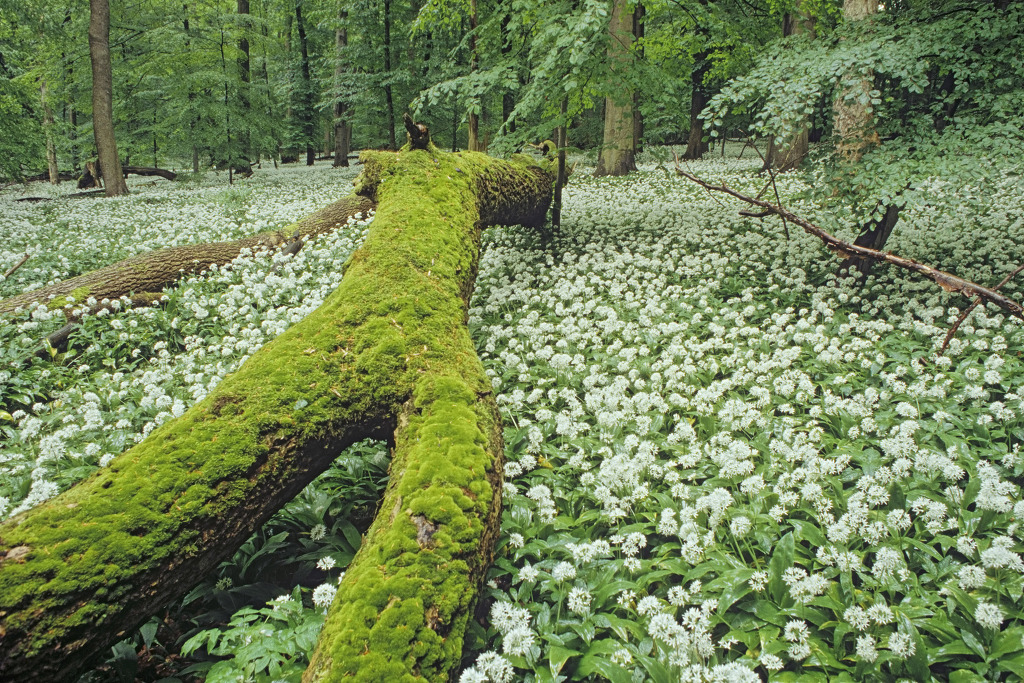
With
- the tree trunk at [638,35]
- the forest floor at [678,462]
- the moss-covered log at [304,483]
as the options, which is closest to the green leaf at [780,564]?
the forest floor at [678,462]

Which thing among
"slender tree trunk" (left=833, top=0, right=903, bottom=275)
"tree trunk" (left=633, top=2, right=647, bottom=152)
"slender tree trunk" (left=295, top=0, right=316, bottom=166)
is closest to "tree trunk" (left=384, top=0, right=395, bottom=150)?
"slender tree trunk" (left=295, top=0, right=316, bottom=166)

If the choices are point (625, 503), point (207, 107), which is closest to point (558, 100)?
point (625, 503)

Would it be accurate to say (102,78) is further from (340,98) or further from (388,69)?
(388,69)

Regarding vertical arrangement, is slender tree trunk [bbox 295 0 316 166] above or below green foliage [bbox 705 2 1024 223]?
above

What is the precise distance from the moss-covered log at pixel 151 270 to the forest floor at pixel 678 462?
1.40 ft

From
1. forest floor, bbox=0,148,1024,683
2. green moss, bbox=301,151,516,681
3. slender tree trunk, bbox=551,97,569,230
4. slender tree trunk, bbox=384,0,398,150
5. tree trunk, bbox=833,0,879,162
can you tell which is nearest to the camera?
green moss, bbox=301,151,516,681

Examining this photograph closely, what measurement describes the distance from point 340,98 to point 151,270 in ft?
52.8

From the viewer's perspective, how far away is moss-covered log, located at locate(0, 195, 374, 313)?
237 inches

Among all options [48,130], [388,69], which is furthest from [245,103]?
[48,130]

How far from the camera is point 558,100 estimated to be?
7258 millimetres

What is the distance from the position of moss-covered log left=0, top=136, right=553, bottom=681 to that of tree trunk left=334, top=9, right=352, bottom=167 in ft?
66.4

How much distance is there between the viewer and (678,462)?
338 centimetres

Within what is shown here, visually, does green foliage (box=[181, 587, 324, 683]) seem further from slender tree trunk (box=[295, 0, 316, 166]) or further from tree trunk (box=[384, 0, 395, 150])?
slender tree trunk (box=[295, 0, 316, 166])

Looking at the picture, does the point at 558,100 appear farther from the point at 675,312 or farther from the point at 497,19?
the point at 675,312
